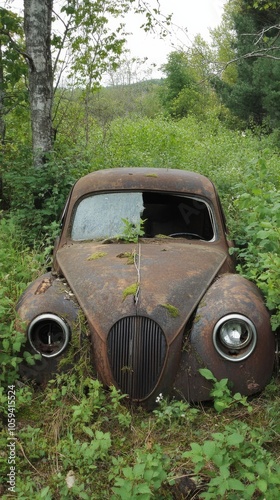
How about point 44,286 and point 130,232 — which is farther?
point 130,232

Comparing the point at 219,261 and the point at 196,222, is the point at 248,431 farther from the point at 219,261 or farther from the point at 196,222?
the point at 196,222

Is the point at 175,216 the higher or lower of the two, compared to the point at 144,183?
lower

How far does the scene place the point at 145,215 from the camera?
475 centimetres

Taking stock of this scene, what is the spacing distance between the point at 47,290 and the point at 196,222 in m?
1.70

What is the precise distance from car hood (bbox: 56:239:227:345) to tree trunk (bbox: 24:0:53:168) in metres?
4.20

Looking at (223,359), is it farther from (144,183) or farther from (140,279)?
(144,183)

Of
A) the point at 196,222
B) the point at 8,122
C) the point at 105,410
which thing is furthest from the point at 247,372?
the point at 8,122

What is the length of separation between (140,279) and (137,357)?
587mm

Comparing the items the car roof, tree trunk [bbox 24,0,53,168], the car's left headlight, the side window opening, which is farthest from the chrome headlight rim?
tree trunk [bbox 24,0,53,168]

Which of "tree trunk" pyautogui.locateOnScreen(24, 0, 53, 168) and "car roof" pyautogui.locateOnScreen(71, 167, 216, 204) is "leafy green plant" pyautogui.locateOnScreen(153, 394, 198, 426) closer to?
"car roof" pyautogui.locateOnScreen(71, 167, 216, 204)

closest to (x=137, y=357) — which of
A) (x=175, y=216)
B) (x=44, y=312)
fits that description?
(x=44, y=312)

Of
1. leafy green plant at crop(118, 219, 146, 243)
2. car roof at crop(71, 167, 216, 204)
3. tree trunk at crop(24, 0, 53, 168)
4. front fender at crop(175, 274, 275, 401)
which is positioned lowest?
front fender at crop(175, 274, 275, 401)

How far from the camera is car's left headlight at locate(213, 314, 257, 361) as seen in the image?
3.35 metres

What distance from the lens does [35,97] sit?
8.05 meters
